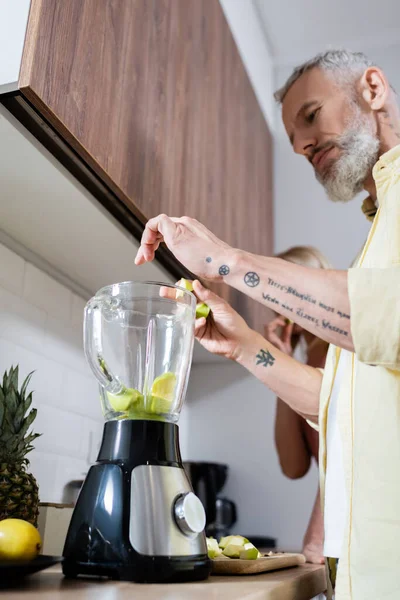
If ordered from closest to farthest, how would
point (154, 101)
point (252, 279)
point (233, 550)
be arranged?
point (252, 279)
point (233, 550)
point (154, 101)

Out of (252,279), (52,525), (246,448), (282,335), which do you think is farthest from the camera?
(246,448)

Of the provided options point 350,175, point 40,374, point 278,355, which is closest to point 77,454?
point 40,374

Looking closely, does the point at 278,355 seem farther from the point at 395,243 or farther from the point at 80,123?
the point at 80,123

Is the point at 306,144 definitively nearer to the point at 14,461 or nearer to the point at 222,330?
the point at 222,330

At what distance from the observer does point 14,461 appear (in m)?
0.93

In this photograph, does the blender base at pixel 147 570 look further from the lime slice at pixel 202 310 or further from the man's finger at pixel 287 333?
the man's finger at pixel 287 333

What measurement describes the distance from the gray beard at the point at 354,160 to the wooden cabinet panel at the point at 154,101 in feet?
1.07

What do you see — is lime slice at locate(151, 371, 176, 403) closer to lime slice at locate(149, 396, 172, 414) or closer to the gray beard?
lime slice at locate(149, 396, 172, 414)

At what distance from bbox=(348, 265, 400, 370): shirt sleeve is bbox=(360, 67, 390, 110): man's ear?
0.73 metres

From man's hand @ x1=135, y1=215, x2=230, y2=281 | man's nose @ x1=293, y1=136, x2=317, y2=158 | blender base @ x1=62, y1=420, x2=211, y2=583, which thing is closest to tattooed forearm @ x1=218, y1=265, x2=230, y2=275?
man's hand @ x1=135, y1=215, x2=230, y2=281

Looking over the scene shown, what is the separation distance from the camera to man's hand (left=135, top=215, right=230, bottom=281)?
2.56ft

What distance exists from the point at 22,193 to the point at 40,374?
1.45 ft

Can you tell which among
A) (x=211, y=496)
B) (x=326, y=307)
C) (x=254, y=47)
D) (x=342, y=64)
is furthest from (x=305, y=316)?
(x=254, y=47)

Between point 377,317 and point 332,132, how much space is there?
2.50ft
